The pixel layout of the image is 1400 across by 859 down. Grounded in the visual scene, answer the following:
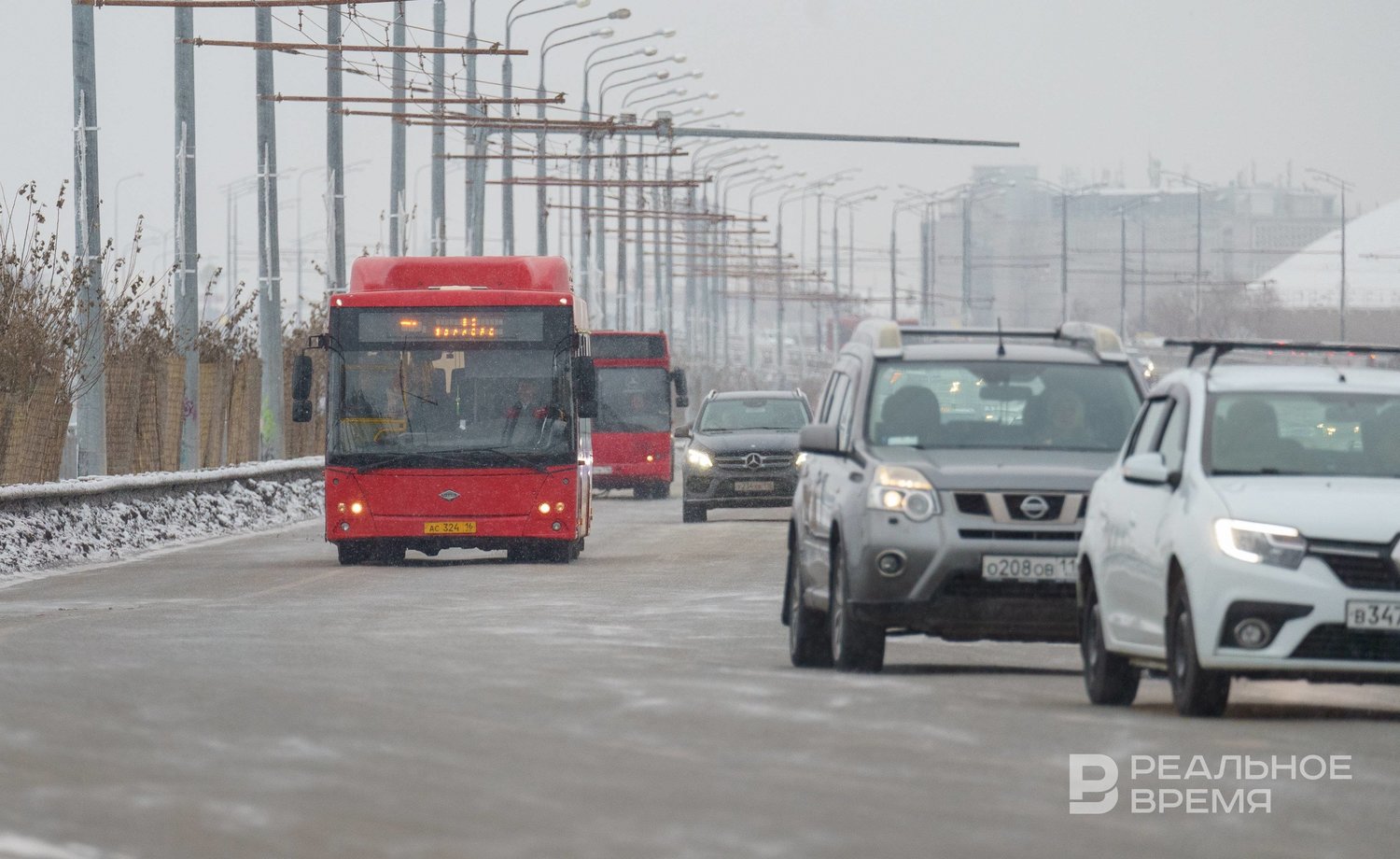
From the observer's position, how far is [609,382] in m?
54.2

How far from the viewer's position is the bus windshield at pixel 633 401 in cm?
5350

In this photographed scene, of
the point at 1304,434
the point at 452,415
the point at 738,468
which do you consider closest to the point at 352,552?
the point at 452,415

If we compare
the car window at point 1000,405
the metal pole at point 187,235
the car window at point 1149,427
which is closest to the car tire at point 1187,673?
the car window at point 1149,427

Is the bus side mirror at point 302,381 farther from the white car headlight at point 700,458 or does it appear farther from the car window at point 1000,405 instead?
the car window at point 1000,405

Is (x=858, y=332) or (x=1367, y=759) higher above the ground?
(x=858, y=332)

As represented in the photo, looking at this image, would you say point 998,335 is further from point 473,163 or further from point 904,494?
point 473,163

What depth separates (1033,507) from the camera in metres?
14.6

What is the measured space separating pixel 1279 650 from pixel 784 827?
359 cm

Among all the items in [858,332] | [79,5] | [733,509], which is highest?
[79,5]

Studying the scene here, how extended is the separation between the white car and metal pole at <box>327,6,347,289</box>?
119ft

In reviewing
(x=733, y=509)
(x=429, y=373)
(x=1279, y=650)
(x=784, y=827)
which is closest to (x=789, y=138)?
(x=733, y=509)

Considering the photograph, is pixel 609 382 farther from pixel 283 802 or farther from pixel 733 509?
pixel 283 802

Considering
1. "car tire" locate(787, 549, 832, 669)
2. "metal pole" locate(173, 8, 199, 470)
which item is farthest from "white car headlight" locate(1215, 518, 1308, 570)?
"metal pole" locate(173, 8, 199, 470)

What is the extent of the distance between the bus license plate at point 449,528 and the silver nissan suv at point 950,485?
1287 centimetres
